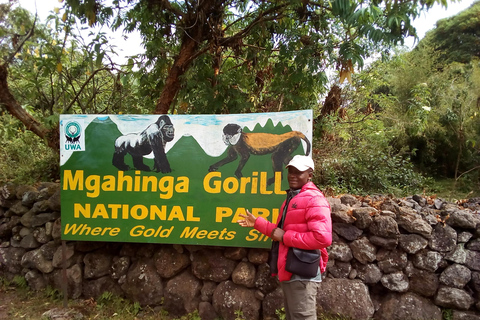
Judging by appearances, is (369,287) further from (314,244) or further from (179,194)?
(179,194)

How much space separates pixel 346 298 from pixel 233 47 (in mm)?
4098

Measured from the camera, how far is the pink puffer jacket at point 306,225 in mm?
2170

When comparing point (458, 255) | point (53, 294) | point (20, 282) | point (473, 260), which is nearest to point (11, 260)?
point (20, 282)

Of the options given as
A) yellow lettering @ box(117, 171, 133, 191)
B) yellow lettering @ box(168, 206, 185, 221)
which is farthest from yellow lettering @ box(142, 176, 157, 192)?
yellow lettering @ box(168, 206, 185, 221)

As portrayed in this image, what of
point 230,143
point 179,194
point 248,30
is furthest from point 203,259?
point 248,30

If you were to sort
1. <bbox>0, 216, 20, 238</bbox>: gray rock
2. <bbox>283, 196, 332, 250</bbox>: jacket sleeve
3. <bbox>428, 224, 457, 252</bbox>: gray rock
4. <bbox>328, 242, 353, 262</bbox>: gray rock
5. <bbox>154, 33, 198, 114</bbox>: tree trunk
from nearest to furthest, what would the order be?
1. <bbox>283, 196, 332, 250</bbox>: jacket sleeve
2. <bbox>428, 224, 457, 252</bbox>: gray rock
3. <bbox>328, 242, 353, 262</bbox>: gray rock
4. <bbox>0, 216, 20, 238</bbox>: gray rock
5. <bbox>154, 33, 198, 114</bbox>: tree trunk

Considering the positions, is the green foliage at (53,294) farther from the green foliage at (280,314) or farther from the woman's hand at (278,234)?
the woman's hand at (278,234)

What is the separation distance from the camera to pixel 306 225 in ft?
7.48

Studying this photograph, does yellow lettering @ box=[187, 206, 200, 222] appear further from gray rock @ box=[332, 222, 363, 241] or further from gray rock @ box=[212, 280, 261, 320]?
gray rock @ box=[332, 222, 363, 241]

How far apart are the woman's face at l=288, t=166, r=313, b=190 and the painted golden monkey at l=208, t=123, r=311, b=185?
72 cm

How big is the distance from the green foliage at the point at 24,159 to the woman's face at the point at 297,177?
4.62m

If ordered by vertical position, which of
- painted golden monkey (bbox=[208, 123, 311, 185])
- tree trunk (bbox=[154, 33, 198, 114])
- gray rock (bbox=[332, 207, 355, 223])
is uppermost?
tree trunk (bbox=[154, 33, 198, 114])

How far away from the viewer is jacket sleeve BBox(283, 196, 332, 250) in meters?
2.15

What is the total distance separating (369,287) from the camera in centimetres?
329
